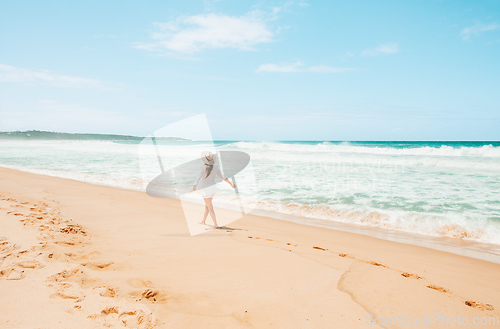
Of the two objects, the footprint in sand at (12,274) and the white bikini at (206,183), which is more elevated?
the white bikini at (206,183)

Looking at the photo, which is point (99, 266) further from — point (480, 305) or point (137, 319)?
point (480, 305)

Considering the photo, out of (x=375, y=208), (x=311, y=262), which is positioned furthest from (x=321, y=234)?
(x=375, y=208)

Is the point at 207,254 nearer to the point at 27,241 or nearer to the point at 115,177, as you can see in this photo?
the point at 27,241

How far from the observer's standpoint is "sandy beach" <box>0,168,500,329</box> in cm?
240

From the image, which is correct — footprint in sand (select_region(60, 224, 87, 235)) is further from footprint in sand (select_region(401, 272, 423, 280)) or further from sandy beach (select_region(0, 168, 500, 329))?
footprint in sand (select_region(401, 272, 423, 280))

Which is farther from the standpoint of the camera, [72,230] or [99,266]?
[72,230]

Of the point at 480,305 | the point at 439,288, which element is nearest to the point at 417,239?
the point at 439,288

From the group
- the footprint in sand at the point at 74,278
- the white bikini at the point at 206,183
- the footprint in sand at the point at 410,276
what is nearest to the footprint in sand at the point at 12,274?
the footprint in sand at the point at 74,278

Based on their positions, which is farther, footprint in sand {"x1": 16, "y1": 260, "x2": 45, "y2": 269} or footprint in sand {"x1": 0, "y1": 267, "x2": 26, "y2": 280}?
footprint in sand {"x1": 16, "y1": 260, "x2": 45, "y2": 269}

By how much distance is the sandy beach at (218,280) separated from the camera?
7.87ft

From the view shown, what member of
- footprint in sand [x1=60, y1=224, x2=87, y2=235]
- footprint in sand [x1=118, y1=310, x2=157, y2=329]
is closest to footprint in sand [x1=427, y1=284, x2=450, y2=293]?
footprint in sand [x1=118, y1=310, x2=157, y2=329]

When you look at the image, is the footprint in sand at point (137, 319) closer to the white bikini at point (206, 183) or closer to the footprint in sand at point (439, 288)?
the footprint in sand at point (439, 288)

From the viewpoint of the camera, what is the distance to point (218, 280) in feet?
10.4

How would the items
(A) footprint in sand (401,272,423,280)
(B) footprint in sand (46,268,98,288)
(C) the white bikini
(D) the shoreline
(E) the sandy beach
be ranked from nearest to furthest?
(E) the sandy beach
(B) footprint in sand (46,268,98,288)
(A) footprint in sand (401,272,423,280)
(D) the shoreline
(C) the white bikini
